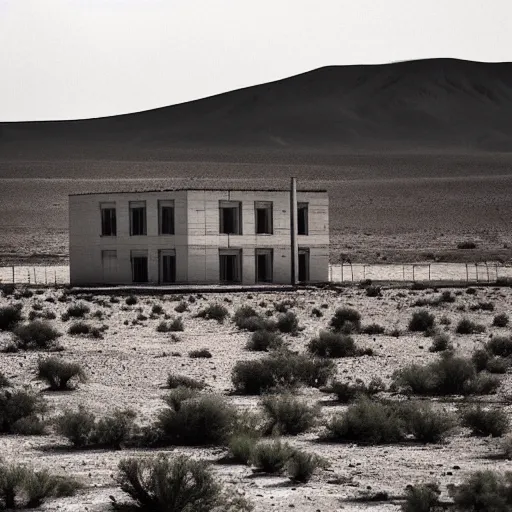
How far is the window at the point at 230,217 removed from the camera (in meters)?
63.4

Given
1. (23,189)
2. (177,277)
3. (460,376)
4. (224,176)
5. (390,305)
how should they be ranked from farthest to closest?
(224,176) → (23,189) → (177,277) → (390,305) → (460,376)

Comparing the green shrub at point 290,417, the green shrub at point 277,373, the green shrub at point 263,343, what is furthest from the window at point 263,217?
the green shrub at point 290,417

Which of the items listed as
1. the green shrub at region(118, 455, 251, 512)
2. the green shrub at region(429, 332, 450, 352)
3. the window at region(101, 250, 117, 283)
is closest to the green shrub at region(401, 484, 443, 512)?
the green shrub at region(118, 455, 251, 512)

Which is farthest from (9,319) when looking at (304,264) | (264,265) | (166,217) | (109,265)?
(304,264)

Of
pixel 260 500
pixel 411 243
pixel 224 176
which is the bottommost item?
pixel 260 500

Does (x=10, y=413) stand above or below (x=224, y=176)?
below

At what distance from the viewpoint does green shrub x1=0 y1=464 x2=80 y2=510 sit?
13352mm

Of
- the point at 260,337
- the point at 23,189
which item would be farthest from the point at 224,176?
the point at 260,337

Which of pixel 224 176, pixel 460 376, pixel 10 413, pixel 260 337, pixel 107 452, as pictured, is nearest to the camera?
pixel 107 452

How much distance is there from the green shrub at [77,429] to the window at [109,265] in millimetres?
47260

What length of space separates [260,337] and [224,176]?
114820mm

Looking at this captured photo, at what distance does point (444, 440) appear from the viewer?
693 inches

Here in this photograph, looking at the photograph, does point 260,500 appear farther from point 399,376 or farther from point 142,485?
point 399,376

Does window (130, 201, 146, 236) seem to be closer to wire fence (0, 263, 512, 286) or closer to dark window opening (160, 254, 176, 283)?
dark window opening (160, 254, 176, 283)
